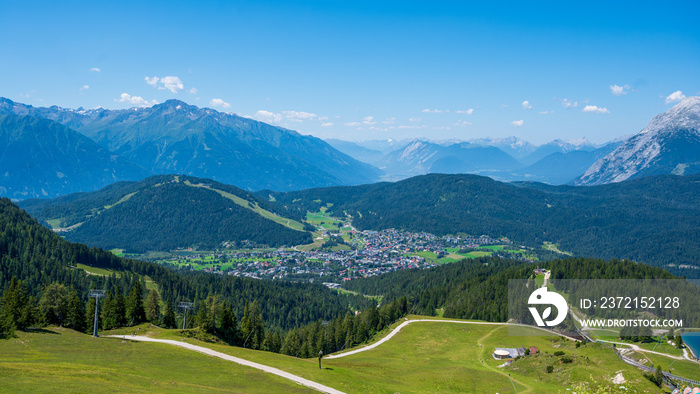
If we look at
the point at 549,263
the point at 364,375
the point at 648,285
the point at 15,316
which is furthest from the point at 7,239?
the point at 648,285

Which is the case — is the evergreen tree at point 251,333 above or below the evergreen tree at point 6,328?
below

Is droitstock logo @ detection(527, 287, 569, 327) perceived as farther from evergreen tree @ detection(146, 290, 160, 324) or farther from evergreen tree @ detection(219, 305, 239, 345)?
evergreen tree @ detection(146, 290, 160, 324)

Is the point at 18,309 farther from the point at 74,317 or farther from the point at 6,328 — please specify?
the point at 74,317

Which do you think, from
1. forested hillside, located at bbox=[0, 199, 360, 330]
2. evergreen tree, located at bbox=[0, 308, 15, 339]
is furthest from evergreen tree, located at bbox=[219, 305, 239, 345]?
forested hillside, located at bbox=[0, 199, 360, 330]

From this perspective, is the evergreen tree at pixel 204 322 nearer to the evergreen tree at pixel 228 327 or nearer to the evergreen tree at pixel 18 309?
the evergreen tree at pixel 228 327

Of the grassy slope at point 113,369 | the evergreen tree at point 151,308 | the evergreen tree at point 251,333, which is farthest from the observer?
the evergreen tree at point 151,308

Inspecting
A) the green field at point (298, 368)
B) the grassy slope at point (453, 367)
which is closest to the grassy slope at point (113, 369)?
the green field at point (298, 368)

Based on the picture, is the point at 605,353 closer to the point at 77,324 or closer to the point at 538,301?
the point at 538,301
